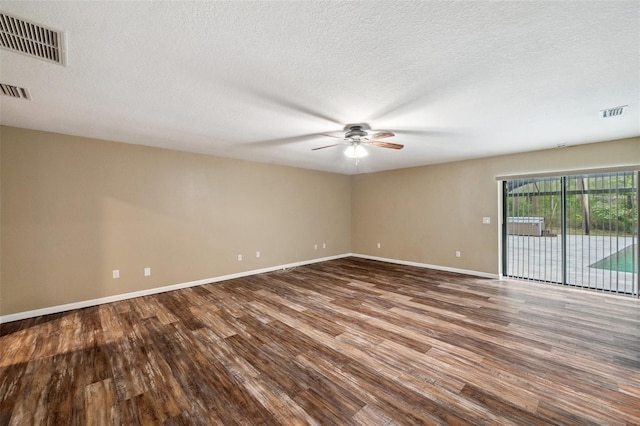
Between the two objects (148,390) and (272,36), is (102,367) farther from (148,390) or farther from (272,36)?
(272,36)

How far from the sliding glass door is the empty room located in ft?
0.12

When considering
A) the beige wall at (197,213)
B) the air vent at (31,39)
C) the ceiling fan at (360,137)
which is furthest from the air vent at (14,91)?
the ceiling fan at (360,137)

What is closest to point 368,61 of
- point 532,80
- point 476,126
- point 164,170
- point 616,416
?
point 532,80

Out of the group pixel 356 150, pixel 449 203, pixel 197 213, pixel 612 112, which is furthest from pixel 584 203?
pixel 197 213

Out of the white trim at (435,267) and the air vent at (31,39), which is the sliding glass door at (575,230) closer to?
the white trim at (435,267)

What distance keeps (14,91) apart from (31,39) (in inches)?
47.8

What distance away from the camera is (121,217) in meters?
4.09

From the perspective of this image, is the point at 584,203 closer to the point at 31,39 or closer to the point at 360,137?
the point at 360,137

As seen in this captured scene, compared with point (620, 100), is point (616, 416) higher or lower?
lower

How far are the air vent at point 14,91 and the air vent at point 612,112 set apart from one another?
19.3ft

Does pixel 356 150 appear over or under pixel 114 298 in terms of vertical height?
over

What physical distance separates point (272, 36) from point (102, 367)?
10.3 feet

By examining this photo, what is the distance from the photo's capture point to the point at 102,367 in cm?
235

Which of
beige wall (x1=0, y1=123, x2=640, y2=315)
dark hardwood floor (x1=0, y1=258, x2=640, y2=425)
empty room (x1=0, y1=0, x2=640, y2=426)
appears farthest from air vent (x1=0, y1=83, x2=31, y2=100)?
dark hardwood floor (x1=0, y1=258, x2=640, y2=425)
